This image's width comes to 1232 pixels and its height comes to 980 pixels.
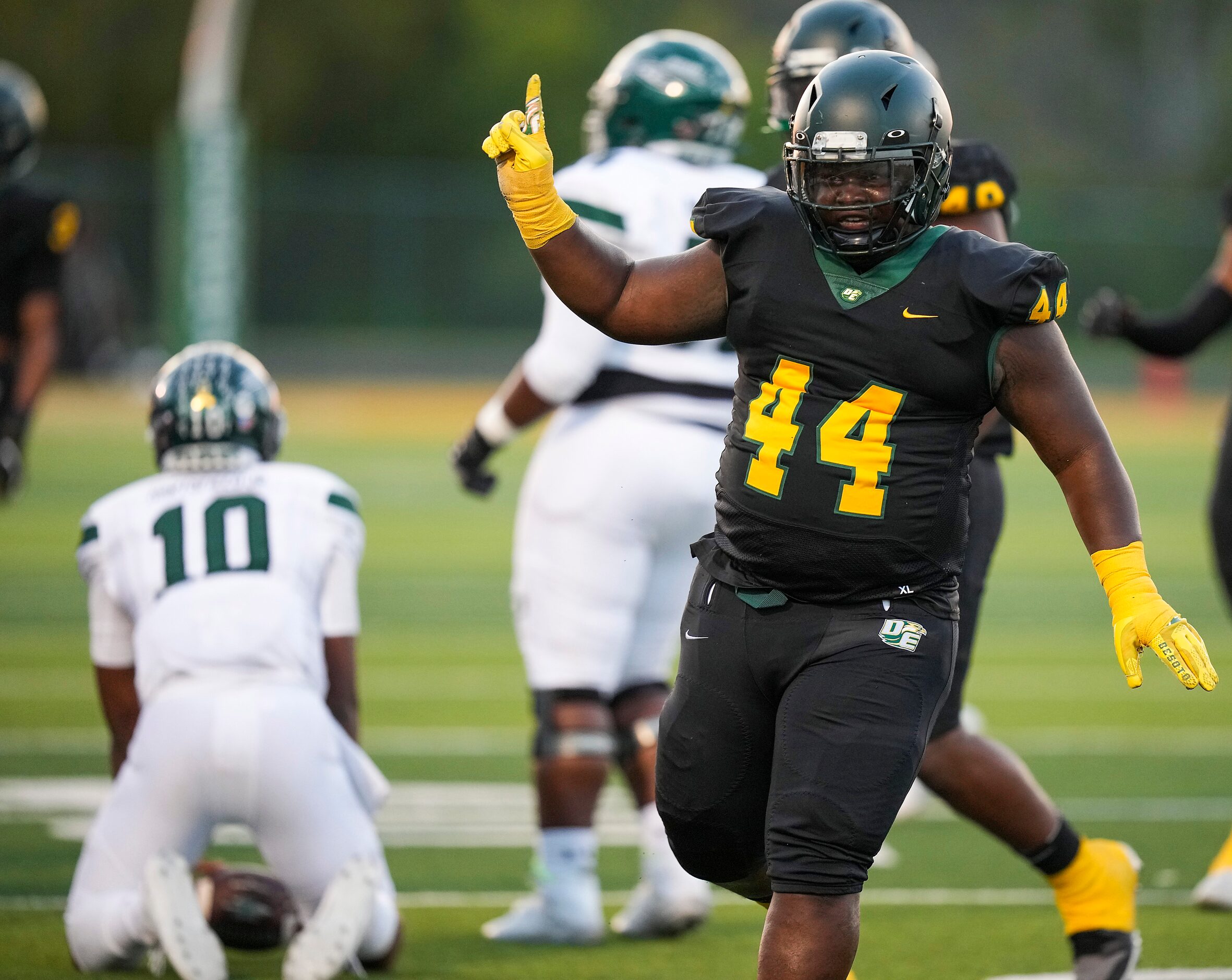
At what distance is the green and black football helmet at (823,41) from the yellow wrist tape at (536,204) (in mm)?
1182

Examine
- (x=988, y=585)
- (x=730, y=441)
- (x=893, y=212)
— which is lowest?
(x=988, y=585)

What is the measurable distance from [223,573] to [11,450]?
307 cm

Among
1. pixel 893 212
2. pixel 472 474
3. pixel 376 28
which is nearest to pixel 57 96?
pixel 376 28

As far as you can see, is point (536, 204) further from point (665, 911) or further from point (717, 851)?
point (665, 911)

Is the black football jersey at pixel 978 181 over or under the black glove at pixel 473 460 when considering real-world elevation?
over

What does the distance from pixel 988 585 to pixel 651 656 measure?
6.83m

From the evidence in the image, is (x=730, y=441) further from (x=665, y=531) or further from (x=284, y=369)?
(x=284, y=369)

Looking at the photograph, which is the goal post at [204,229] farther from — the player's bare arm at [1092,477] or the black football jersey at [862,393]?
the player's bare arm at [1092,477]

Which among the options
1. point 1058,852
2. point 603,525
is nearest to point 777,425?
point 1058,852

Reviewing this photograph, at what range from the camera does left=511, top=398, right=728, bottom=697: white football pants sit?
473 cm

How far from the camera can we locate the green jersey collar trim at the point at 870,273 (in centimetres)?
322

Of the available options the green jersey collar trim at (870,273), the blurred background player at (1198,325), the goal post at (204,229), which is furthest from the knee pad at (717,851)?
the goal post at (204,229)

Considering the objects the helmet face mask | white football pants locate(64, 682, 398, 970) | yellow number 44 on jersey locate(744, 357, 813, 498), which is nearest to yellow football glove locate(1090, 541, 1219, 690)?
yellow number 44 on jersey locate(744, 357, 813, 498)

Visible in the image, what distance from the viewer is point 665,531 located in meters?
4.79
